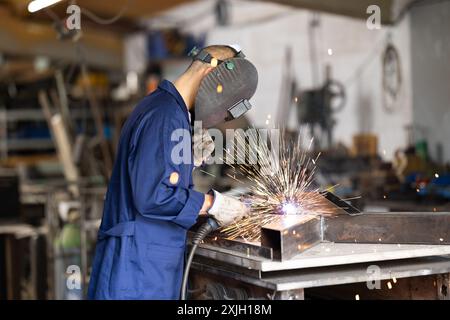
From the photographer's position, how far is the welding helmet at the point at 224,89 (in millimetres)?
2125

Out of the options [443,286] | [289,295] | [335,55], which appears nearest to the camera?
[289,295]

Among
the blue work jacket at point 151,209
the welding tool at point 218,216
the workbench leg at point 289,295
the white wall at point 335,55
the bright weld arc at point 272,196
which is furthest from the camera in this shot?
the white wall at point 335,55

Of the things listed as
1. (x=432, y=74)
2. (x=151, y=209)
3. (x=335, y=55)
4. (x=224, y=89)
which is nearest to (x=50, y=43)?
(x=335, y=55)

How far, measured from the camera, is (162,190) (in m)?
1.99

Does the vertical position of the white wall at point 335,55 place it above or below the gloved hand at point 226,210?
above

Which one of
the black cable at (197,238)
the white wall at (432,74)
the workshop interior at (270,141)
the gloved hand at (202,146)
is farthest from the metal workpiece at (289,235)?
the white wall at (432,74)

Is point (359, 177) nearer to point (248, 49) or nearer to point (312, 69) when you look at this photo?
point (312, 69)

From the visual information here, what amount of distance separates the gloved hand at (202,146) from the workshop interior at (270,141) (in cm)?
9

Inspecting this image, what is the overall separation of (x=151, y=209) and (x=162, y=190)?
71 mm

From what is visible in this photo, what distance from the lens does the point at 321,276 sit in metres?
1.97

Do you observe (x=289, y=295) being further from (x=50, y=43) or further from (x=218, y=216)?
(x=50, y=43)

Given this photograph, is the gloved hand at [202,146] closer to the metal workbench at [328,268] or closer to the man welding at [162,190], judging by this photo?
the man welding at [162,190]

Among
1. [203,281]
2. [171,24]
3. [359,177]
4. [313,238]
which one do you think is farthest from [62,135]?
[171,24]

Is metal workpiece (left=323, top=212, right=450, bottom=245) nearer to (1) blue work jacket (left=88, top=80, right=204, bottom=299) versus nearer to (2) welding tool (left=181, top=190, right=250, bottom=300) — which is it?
(2) welding tool (left=181, top=190, right=250, bottom=300)
